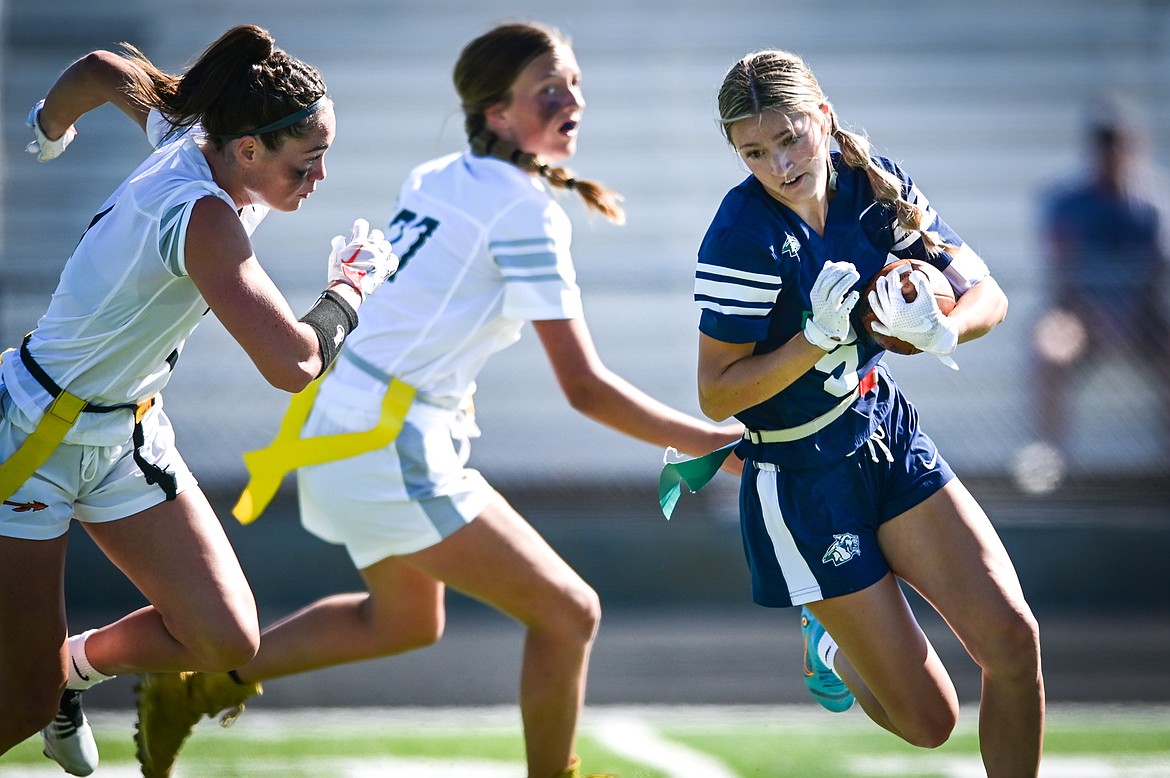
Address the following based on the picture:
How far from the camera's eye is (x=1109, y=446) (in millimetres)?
8047

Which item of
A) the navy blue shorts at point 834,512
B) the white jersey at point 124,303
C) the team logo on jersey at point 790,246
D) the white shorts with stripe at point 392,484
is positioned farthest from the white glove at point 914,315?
the white jersey at point 124,303

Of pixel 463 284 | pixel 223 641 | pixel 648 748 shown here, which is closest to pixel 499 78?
pixel 463 284

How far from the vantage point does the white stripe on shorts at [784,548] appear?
3.36 meters

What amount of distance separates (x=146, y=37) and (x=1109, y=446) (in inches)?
284

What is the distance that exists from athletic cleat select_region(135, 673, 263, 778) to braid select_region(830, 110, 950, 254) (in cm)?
229

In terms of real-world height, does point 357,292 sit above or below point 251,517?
above

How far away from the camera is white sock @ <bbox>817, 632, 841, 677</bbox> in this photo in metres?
3.82

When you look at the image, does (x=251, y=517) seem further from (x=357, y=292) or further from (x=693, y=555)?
(x=693, y=555)

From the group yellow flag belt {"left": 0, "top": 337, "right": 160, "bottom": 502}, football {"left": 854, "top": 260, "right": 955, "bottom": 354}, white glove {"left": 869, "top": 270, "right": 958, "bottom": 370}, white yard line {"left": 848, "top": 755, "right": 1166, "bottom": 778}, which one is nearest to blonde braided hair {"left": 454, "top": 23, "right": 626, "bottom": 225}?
football {"left": 854, "top": 260, "right": 955, "bottom": 354}

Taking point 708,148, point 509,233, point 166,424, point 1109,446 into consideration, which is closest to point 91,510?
point 166,424

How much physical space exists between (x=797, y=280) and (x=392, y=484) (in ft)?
4.21

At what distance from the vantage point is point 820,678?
3.94m

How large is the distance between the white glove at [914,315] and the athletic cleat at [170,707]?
2.17 metres

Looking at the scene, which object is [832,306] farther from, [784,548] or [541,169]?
[541,169]
